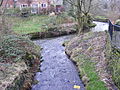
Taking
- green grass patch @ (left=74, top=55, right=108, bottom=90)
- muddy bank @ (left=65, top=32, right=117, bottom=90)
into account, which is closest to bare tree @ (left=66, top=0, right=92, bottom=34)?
muddy bank @ (left=65, top=32, right=117, bottom=90)

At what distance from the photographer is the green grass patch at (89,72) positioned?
710cm

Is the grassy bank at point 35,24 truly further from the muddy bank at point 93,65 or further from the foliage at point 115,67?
the foliage at point 115,67

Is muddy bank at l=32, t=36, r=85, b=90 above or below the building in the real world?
below

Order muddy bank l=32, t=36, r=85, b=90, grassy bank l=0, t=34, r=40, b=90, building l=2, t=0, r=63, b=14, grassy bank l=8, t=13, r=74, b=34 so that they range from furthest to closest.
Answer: building l=2, t=0, r=63, b=14, grassy bank l=8, t=13, r=74, b=34, muddy bank l=32, t=36, r=85, b=90, grassy bank l=0, t=34, r=40, b=90

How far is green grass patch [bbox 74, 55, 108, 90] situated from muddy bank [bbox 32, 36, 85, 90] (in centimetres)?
47

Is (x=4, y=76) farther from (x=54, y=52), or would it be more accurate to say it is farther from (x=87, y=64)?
(x=54, y=52)

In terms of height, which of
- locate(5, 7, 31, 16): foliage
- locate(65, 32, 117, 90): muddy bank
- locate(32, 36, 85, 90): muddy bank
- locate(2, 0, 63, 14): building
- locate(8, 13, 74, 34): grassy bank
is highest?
locate(2, 0, 63, 14): building

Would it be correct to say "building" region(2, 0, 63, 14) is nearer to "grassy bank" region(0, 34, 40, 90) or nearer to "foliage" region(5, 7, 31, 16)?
"foliage" region(5, 7, 31, 16)

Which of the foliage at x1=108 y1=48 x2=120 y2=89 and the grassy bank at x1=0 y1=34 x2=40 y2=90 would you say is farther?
the foliage at x1=108 y1=48 x2=120 y2=89

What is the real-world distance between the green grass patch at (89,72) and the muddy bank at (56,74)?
0.47 meters

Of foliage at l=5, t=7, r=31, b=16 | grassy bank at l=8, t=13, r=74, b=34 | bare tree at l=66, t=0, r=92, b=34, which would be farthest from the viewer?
foliage at l=5, t=7, r=31, b=16

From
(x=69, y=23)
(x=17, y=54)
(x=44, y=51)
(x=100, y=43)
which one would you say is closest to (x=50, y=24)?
(x=69, y=23)

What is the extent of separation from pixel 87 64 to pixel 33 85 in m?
3.76

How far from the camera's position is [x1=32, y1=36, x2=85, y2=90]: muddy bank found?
7.87 metres
